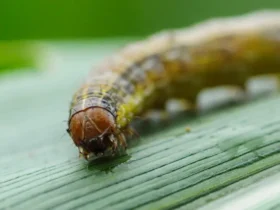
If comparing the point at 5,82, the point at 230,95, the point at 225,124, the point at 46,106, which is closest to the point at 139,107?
the point at 225,124

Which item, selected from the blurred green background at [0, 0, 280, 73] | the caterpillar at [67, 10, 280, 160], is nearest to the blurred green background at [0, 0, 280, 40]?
the blurred green background at [0, 0, 280, 73]

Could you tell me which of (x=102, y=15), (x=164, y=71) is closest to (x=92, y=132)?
(x=164, y=71)

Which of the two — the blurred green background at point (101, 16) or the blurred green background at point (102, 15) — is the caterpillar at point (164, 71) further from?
the blurred green background at point (102, 15)

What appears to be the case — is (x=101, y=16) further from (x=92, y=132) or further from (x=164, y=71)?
(x=92, y=132)

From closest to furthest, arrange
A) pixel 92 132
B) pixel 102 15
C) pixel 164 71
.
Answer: pixel 92 132
pixel 164 71
pixel 102 15

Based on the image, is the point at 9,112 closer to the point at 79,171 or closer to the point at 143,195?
the point at 79,171

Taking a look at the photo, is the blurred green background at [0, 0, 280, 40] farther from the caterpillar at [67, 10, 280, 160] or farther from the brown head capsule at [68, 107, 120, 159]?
the brown head capsule at [68, 107, 120, 159]
